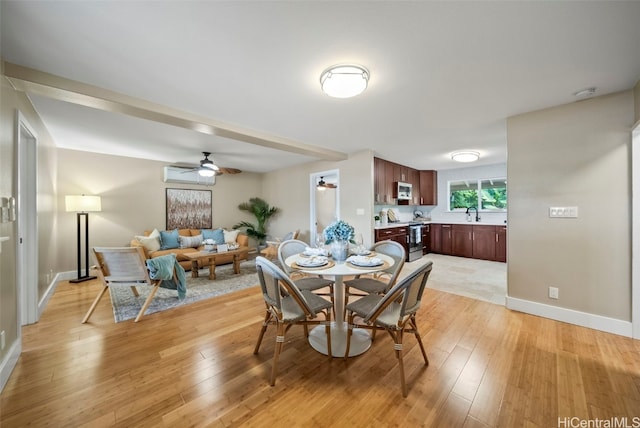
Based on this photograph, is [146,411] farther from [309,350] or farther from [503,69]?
[503,69]

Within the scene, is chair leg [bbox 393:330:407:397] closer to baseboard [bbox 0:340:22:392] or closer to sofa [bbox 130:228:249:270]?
baseboard [bbox 0:340:22:392]

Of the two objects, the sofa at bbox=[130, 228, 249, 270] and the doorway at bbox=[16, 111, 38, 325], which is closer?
the doorway at bbox=[16, 111, 38, 325]

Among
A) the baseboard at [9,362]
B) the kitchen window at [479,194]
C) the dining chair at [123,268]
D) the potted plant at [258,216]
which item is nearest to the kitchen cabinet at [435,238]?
the kitchen window at [479,194]

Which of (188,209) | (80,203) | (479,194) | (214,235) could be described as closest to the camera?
(80,203)

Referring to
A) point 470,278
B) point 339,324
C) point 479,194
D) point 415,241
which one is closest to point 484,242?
point 479,194

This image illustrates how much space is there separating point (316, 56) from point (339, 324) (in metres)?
2.32

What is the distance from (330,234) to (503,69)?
1.96m

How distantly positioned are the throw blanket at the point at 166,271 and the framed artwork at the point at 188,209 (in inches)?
112

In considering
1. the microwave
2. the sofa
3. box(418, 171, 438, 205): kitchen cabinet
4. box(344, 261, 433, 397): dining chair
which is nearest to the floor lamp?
the sofa

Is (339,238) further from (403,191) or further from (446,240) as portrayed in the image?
(446,240)

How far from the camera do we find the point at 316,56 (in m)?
1.72

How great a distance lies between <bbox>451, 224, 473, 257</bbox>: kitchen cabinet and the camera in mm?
5836

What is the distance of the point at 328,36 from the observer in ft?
5.01

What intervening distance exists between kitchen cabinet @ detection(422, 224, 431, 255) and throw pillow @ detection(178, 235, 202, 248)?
5556 mm
